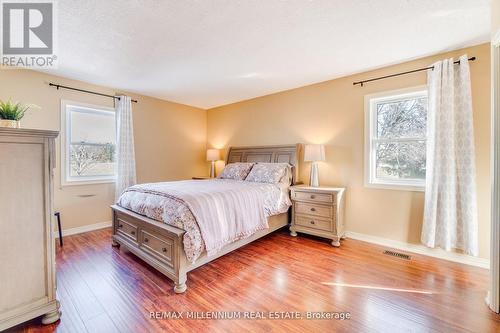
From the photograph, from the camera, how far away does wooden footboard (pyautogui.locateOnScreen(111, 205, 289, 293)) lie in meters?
1.94

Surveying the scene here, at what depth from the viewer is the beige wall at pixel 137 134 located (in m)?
3.06

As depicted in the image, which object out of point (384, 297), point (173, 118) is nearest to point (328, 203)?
point (384, 297)

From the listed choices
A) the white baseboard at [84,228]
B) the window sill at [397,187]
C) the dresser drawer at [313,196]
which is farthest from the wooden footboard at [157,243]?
the window sill at [397,187]

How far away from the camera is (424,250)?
2688 millimetres

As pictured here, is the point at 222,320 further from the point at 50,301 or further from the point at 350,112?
the point at 350,112

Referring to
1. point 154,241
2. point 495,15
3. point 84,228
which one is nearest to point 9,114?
point 154,241

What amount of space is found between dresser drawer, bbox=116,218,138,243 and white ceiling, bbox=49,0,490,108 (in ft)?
6.71

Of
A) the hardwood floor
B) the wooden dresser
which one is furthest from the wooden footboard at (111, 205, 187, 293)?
the wooden dresser

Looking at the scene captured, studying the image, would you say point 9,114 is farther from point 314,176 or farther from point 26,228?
point 314,176

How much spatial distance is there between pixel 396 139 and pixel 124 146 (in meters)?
4.33

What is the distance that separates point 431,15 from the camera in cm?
192

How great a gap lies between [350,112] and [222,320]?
3.09 m

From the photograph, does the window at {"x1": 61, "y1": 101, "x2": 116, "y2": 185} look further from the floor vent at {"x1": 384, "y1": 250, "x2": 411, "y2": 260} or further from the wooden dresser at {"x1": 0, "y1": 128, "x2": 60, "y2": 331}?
the floor vent at {"x1": 384, "y1": 250, "x2": 411, "y2": 260}

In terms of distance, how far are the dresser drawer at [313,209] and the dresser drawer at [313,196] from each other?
0.08 meters
